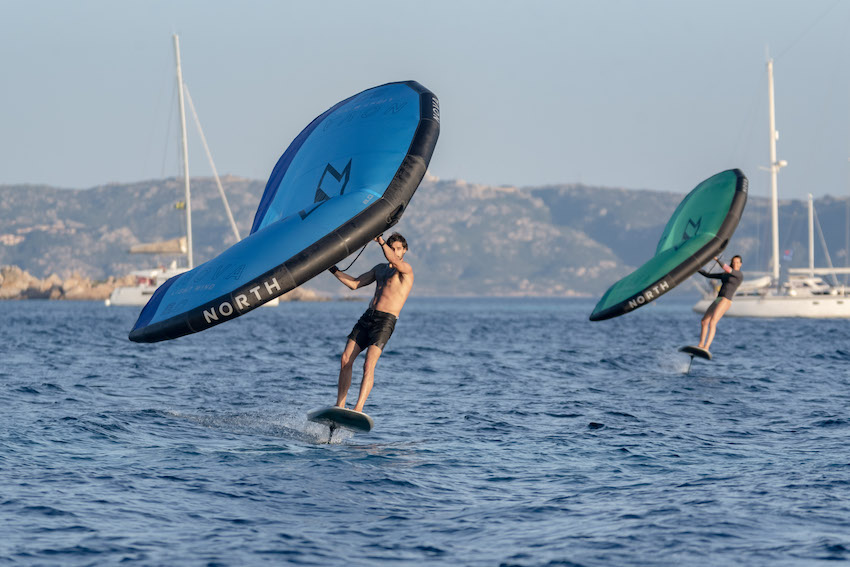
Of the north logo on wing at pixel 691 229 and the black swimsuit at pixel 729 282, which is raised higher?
the north logo on wing at pixel 691 229

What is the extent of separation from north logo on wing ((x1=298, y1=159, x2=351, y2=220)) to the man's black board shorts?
1455 mm

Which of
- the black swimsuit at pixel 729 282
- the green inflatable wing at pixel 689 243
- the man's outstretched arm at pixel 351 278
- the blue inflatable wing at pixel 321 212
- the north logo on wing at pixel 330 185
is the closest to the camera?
the blue inflatable wing at pixel 321 212

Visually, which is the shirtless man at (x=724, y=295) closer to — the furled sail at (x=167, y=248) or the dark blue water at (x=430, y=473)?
the dark blue water at (x=430, y=473)

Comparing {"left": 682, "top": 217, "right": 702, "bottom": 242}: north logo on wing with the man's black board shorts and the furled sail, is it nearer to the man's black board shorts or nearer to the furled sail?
the man's black board shorts

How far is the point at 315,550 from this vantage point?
25.0 ft

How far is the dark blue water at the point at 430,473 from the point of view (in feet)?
25.3

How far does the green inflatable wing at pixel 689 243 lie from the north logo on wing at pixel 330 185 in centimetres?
807

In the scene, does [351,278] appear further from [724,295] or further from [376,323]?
[724,295]

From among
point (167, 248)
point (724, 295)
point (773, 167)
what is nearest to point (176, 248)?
point (167, 248)

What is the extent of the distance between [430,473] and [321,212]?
3.21 m

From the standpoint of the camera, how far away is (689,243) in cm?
2036

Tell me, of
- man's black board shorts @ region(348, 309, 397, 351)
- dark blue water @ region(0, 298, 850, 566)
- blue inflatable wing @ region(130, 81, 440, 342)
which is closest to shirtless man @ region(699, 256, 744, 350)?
dark blue water @ region(0, 298, 850, 566)

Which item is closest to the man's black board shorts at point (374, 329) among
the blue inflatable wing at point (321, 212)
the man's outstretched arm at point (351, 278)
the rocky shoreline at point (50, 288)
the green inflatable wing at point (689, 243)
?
the man's outstretched arm at point (351, 278)

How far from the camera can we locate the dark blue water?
7.72 m
